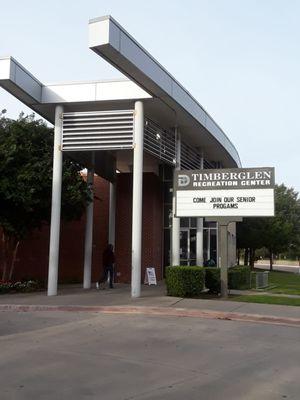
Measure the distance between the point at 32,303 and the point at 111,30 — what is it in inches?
323

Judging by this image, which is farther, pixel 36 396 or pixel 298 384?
pixel 298 384

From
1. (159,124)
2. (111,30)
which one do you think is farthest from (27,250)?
(111,30)

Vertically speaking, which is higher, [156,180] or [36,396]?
[156,180]

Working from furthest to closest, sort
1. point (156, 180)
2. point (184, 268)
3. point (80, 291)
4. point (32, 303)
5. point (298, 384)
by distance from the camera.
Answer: point (156, 180), point (80, 291), point (184, 268), point (32, 303), point (298, 384)

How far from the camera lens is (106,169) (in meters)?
25.0

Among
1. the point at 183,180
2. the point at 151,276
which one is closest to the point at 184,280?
the point at 183,180

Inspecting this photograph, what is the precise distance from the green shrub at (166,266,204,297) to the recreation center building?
1.11 meters

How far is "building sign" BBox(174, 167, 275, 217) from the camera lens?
58.6 feet

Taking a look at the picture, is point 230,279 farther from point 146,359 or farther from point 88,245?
point 146,359

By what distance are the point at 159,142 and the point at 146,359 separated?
12955 millimetres

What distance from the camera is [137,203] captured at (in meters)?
18.2

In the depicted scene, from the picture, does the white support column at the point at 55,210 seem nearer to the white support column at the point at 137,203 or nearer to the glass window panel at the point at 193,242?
the white support column at the point at 137,203

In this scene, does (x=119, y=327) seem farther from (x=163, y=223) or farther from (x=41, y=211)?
(x=163, y=223)

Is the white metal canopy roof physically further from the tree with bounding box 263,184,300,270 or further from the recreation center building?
the tree with bounding box 263,184,300,270
